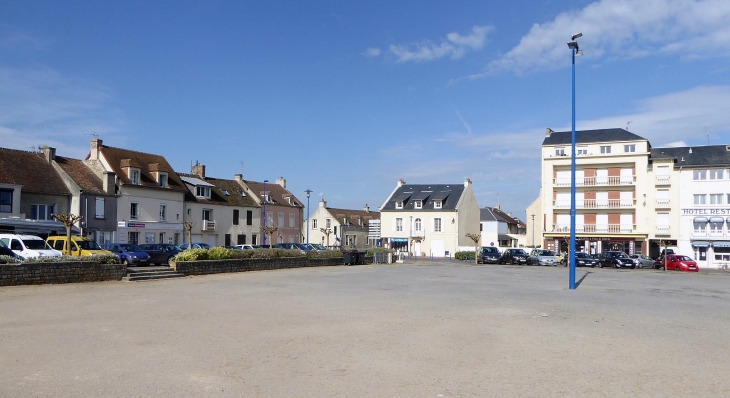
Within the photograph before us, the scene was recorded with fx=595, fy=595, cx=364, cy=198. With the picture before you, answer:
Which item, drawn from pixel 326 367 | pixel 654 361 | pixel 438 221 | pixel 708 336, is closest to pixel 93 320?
pixel 326 367

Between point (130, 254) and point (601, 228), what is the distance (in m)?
43.3

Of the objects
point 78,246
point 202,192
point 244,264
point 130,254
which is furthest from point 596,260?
point 78,246

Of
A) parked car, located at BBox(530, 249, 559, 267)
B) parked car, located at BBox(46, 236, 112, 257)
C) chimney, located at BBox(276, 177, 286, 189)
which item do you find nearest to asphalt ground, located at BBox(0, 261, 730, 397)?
parked car, located at BBox(46, 236, 112, 257)

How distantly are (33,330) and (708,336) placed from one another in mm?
12190

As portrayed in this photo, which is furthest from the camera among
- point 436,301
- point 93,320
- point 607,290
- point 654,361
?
point 607,290

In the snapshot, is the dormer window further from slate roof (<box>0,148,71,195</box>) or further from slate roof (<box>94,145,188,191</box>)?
slate roof (<box>0,148,71,195</box>)

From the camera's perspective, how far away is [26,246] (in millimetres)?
23484

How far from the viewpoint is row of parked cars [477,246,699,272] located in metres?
43.4

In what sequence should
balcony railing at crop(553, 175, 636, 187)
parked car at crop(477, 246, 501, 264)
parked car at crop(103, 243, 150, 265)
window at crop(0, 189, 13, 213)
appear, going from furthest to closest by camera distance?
1. balcony railing at crop(553, 175, 636, 187)
2. parked car at crop(477, 246, 501, 264)
3. window at crop(0, 189, 13, 213)
4. parked car at crop(103, 243, 150, 265)

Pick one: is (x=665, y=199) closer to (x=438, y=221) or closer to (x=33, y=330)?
(x=438, y=221)

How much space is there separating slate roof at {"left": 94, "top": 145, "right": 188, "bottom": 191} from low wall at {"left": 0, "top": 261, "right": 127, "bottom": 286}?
944 inches

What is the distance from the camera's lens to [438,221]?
65.5 m

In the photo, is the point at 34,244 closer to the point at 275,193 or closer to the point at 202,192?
the point at 202,192

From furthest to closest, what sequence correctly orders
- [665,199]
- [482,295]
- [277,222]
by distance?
[277,222], [665,199], [482,295]
